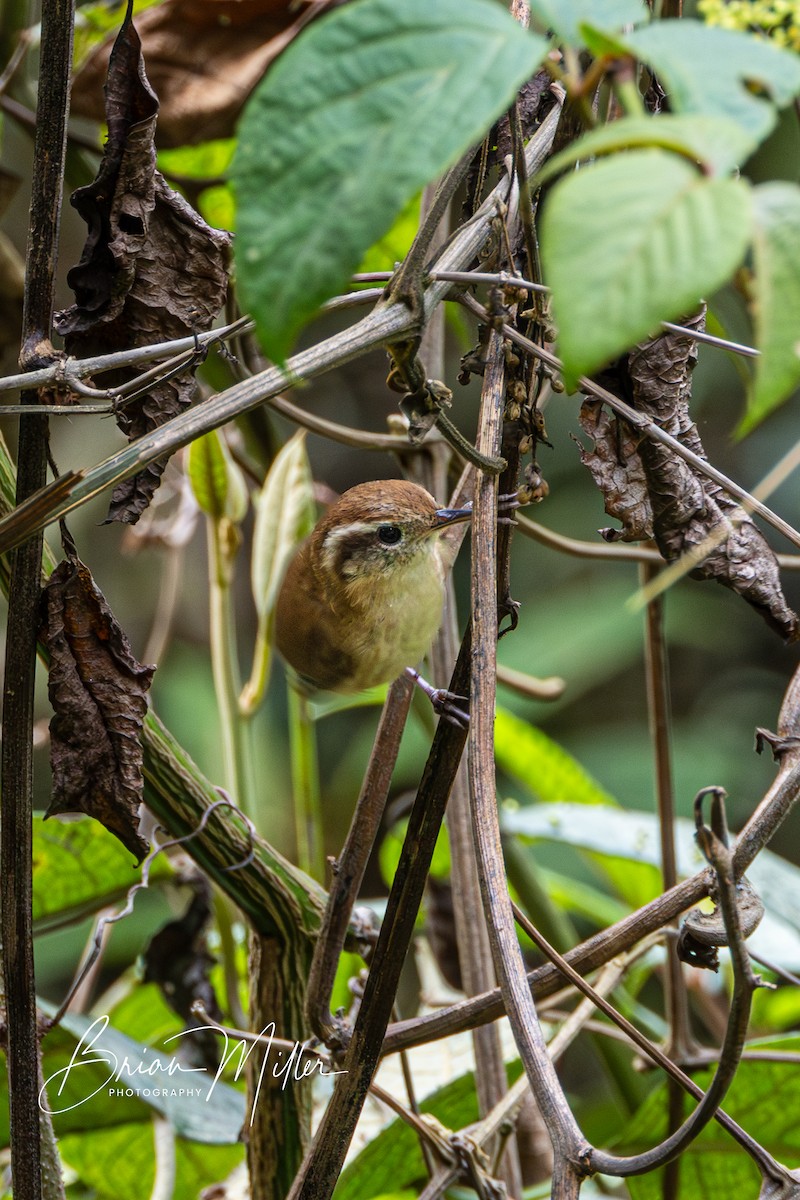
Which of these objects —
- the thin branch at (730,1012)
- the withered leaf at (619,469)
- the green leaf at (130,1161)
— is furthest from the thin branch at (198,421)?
the green leaf at (130,1161)

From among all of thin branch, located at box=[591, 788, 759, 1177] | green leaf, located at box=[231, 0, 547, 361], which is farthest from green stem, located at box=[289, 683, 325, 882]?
green leaf, located at box=[231, 0, 547, 361]

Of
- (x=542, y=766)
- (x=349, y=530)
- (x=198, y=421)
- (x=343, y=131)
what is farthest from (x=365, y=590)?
(x=343, y=131)

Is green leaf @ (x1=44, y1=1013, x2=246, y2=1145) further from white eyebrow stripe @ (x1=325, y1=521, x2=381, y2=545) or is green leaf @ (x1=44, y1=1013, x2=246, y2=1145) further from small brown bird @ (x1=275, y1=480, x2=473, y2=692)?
white eyebrow stripe @ (x1=325, y1=521, x2=381, y2=545)

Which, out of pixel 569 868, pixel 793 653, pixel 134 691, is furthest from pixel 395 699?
pixel 793 653

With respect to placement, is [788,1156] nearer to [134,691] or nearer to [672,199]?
[134,691]

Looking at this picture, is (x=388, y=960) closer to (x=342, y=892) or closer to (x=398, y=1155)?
(x=342, y=892)

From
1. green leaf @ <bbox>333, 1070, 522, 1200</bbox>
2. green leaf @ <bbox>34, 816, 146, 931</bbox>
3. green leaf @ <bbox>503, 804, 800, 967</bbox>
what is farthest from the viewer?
green leaf @ <bbox>503, 804, 800, 967</bbox>

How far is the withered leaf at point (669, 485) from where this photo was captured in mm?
796

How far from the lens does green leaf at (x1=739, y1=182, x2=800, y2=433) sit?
333 millimetres

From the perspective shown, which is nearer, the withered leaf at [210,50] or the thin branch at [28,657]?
the thin branch at [28,657]

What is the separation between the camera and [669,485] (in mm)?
798

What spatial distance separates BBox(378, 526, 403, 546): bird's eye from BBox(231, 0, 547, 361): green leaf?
104 cm

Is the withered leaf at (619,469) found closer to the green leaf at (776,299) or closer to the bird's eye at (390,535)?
the green leaf at (776,299)

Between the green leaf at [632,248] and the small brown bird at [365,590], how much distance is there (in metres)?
0.91
